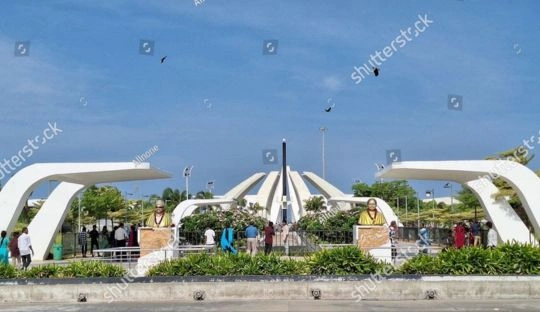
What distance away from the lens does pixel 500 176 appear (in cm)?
2125

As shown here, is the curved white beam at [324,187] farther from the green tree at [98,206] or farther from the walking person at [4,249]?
the walking person at [4,249]

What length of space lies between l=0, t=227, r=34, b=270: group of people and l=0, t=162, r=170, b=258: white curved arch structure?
1.92m

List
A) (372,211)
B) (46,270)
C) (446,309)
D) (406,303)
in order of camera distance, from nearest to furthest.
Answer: (446,309) < (406,303) < (46,270) < (372,211)

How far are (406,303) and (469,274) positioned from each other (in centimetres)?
158

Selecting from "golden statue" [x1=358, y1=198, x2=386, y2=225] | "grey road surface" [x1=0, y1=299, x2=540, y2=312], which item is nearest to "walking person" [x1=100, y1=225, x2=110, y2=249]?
"golden statue" [x1=358, y1=198, x2=386, y2=225]

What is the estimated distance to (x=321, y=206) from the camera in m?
78.9

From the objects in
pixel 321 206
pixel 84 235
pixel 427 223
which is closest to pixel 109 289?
pixel 84 235

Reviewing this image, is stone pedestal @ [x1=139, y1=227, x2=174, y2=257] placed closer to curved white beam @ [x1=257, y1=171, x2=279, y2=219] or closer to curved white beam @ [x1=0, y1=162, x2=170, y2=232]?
curved white beam @ [x1=0, y1=162, x2=170, y2=232]

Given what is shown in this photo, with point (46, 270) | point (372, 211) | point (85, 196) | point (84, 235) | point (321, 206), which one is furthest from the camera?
point (321, 206)

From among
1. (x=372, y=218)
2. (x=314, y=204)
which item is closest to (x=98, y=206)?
(x=314, y=204)

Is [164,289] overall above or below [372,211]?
below

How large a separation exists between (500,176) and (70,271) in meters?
13.5

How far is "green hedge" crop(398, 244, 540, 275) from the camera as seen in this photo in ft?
43.4

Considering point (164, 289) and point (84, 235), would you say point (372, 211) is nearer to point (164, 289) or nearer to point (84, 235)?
point (164, 289)
